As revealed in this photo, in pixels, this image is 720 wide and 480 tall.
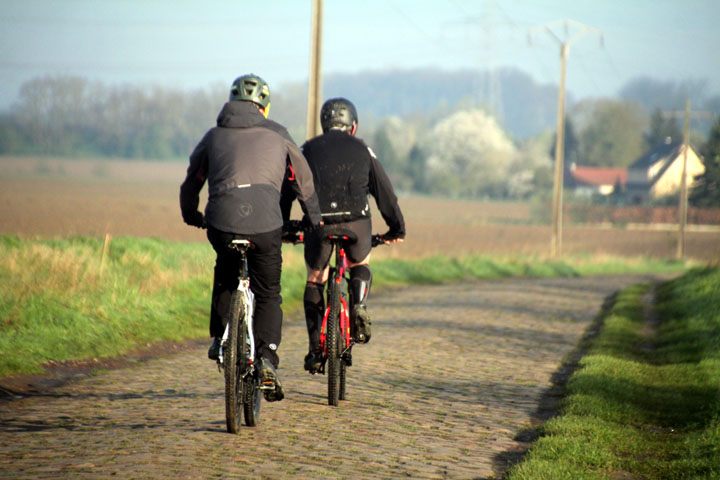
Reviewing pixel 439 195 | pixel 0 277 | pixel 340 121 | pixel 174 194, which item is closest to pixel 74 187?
pixel 174 194

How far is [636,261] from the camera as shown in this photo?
144 feet

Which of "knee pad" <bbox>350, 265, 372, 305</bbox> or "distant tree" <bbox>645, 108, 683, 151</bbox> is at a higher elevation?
"distant tree" <bbox>645, 108, 683, 151</bbox>

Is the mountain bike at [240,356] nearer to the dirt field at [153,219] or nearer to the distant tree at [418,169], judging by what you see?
the dirt field at [153,219]

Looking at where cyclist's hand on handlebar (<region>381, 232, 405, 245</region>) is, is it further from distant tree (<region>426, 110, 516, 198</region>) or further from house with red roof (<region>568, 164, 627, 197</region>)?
house with red roof (<region>568, 164, 627, 197</region>)

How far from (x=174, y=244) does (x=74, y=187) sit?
2955 cm

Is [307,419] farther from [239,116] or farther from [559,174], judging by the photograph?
[559,174]

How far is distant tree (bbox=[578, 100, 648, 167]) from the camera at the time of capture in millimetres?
138625

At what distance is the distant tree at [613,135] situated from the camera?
139 meters

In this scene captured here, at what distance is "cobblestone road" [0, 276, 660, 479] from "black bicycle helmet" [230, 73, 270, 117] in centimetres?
215

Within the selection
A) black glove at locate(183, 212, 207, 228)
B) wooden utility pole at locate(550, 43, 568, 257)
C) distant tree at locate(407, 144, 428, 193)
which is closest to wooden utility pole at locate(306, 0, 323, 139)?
black glove at locate(183, 212, 207, 228)

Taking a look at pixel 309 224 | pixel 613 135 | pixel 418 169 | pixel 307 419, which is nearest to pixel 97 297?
pixel 307 419

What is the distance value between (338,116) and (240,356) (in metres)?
2.38

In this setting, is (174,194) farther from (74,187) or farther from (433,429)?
(433,429)

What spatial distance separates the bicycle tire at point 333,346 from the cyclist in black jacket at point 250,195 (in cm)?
80
